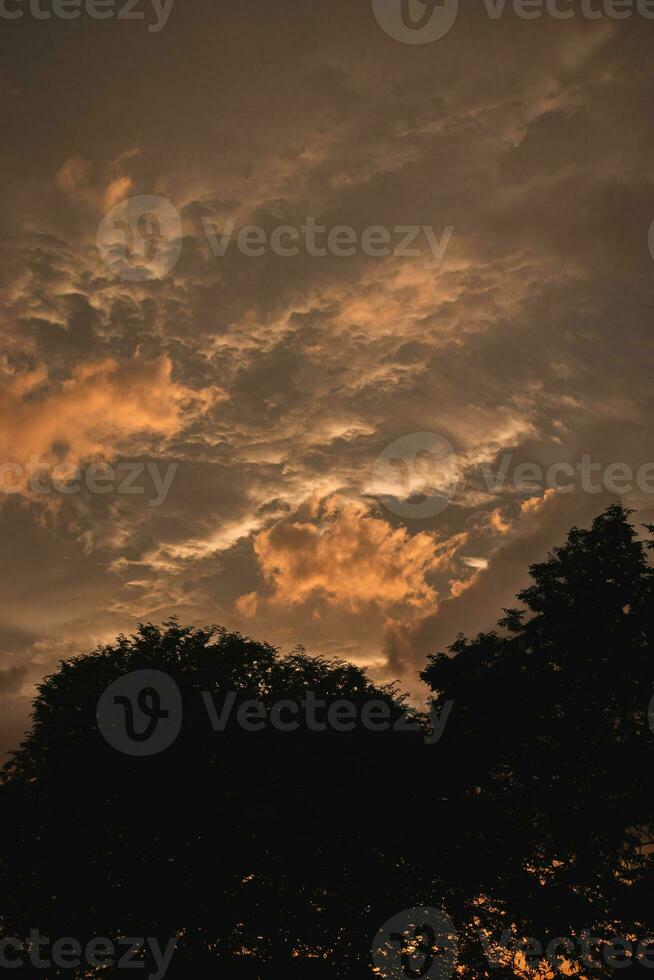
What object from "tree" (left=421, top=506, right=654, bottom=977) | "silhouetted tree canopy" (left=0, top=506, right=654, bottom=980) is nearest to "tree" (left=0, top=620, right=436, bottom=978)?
"silhouetted tree canopy" (left=0, top=506, right=654, bottom=980)

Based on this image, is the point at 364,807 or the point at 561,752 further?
the point at 364,807

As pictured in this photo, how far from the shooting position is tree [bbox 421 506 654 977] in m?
31.4

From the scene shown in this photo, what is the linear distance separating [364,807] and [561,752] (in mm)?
10581

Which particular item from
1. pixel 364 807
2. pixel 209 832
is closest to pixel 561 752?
pixel 364 807

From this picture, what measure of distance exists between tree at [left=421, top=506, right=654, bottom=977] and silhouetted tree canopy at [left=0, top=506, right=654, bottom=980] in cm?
9

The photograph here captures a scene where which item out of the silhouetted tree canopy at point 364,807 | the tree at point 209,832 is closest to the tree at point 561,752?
the silhouetted tree canopy at point 364,807

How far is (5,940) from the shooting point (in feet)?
112

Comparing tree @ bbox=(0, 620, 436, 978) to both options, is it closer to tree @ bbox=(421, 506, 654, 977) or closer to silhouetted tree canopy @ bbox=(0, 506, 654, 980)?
silhouetted tree canopy @ bbox=(0, 506, 654, 980)

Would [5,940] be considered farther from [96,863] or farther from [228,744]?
[228,744]

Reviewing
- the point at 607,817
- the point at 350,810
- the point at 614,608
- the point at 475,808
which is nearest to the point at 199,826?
the point at 350,810

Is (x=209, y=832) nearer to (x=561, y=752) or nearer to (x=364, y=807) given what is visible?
(x=364, y=807)

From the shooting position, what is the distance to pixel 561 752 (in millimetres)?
33938

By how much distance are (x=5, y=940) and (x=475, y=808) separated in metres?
22.7

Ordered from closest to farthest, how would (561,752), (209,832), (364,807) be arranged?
(561,752) → (209,832) → (364,807)
